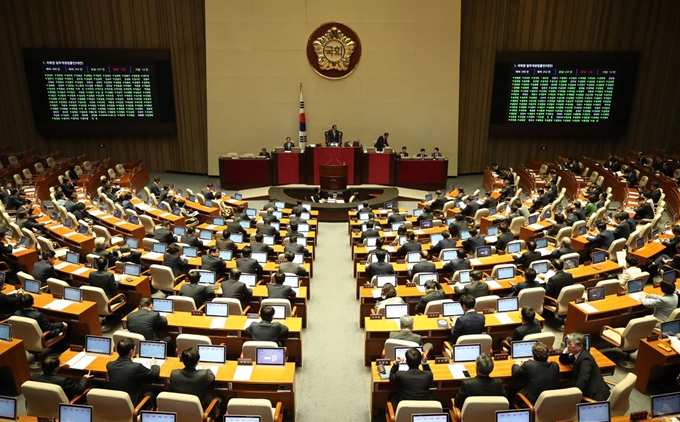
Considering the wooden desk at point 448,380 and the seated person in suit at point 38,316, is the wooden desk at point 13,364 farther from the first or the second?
the wooden desk at point 448,380

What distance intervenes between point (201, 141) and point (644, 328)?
56.0 ft

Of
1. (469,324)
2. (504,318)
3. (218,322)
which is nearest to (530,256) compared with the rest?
(504,318)

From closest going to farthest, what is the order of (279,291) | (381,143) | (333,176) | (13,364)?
1. (13,364)
2. (279,291)
3. (333,176)
4. (381,143)

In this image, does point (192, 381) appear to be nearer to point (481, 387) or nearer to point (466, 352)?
point (481, 387)

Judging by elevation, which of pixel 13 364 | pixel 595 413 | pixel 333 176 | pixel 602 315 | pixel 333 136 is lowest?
pixel 13 364

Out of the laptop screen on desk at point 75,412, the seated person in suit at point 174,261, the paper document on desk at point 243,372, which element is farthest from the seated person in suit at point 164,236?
the laptop screen on desk at point 75,412

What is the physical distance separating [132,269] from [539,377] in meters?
6.79

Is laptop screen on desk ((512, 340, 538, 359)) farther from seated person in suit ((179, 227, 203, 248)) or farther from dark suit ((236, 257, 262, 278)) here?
seated person in suit ((179, 227, 203, 248))

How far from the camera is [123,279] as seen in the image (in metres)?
8.61

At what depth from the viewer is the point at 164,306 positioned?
7.32 m

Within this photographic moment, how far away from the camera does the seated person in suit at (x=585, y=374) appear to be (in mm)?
5352

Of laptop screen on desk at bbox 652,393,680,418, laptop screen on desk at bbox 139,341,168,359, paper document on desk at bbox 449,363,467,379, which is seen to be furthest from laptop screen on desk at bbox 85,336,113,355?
laptop screen on desk at bbox 652,393,680,418

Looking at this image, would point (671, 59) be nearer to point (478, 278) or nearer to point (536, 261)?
point (536, 261)

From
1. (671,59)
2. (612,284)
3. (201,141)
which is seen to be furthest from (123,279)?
(671,59)
